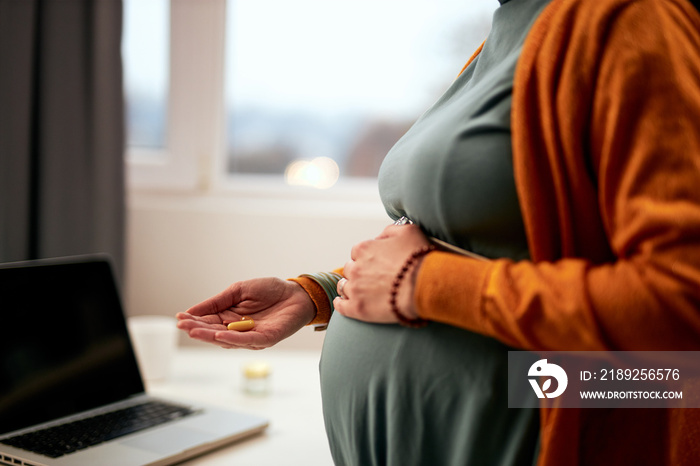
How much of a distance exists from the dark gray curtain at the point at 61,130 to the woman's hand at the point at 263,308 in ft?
3.64

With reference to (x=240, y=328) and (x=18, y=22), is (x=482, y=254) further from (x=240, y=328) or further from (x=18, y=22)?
(x=18, y=22)

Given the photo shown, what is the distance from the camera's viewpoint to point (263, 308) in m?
0.89

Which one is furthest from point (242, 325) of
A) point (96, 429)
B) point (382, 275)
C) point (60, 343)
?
point (60, 343)

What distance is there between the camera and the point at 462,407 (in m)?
0.64

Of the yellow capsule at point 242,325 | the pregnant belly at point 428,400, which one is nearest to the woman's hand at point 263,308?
the yellow capsule at point 242,325

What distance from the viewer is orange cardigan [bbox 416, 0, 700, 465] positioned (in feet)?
1.69

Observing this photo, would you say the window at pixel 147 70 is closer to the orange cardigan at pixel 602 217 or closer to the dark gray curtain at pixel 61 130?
the dark gray curtain at pixel 61 130

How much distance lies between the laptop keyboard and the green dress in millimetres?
456

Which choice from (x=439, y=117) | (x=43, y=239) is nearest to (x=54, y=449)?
(x=439, y=117)

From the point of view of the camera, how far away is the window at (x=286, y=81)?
2057 mm

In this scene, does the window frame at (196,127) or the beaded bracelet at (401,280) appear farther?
the window frame at (196,127)

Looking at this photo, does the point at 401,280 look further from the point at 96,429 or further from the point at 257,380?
the point at 257,380

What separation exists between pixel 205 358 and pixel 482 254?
1180 millimetres

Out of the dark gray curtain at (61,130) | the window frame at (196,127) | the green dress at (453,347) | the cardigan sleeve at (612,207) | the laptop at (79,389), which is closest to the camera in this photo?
the cardigan sleeve at (612,207)
